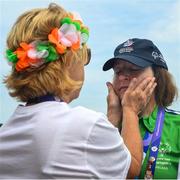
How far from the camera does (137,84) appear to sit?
251 cm

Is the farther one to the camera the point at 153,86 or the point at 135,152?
the point at 153,86

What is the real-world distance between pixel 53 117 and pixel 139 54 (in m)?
1.10

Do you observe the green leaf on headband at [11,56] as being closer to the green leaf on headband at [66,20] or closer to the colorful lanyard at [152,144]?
the green leaf on headband at [66,20]

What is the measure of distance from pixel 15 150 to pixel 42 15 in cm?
61

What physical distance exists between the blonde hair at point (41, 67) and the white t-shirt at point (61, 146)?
81mm

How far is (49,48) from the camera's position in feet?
5.96

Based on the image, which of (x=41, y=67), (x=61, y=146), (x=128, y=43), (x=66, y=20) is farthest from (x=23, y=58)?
(x=128, y=43)

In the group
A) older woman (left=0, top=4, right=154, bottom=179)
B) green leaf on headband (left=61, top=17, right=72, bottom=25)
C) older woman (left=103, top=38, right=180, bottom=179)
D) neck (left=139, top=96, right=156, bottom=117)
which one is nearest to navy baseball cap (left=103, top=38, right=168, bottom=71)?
older woman (left=103, top=38, right=180, bottom=179)

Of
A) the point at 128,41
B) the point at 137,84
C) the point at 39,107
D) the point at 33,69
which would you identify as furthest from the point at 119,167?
the point at 128,41

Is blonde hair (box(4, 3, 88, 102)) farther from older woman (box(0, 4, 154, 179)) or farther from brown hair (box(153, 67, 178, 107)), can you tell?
brown hair (box(153, 67, 178, 107))

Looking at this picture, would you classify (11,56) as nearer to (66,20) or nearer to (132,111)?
(66,20)

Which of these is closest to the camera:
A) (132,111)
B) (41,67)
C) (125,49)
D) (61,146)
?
(61,146)

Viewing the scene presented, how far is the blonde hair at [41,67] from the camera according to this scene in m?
1.76

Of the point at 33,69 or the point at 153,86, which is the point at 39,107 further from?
the point at 153,86
